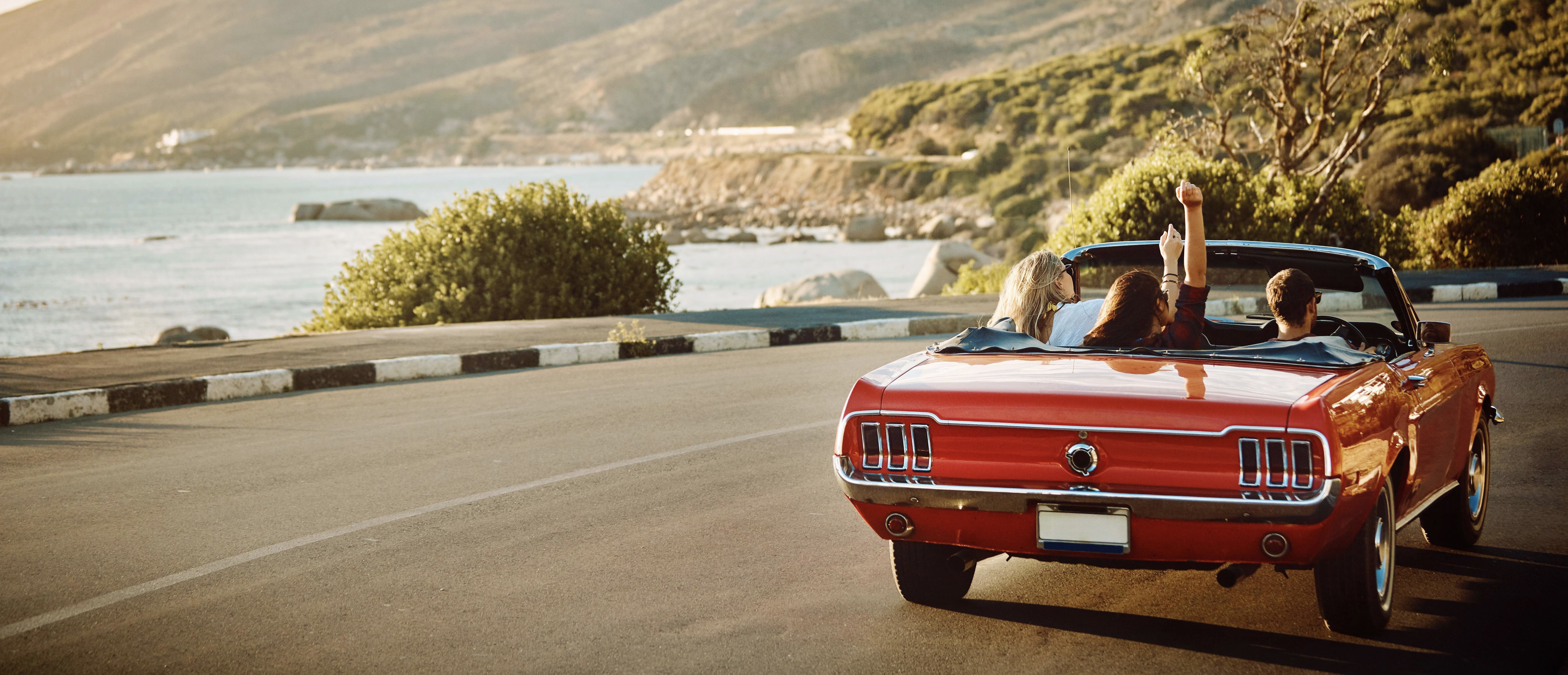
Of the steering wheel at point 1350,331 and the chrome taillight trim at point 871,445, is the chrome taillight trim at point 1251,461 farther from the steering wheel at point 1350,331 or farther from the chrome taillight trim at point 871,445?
the steering wheel at point 1350,331

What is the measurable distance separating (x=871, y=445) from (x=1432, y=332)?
8.09 feet

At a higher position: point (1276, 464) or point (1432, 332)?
point (1432, 332)

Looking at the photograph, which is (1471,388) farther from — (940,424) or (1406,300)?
(940,424)

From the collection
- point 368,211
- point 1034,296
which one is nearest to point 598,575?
point 1034,296

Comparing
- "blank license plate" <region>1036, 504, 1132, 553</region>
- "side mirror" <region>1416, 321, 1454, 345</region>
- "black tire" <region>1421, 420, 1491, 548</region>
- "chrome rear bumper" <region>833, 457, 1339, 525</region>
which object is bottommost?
"black tire" <region>1421, 420, 1491, 548</region>

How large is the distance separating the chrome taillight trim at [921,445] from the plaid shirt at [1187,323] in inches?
54.0

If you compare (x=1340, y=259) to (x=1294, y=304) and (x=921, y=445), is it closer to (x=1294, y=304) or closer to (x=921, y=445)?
(x=1294, y=304)

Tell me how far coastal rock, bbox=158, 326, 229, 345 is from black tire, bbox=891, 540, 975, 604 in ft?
69.9

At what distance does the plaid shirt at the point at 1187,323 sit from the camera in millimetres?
5207

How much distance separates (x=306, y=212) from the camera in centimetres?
10419

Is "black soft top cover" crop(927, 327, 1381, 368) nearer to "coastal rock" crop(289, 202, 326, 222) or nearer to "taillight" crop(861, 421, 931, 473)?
"taillight" crop(861, 421, 931, 473)

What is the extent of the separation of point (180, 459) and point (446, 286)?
400 inches

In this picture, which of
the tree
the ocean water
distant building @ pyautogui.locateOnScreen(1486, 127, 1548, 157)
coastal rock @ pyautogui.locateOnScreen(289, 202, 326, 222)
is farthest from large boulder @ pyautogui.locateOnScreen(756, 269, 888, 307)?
coastal rock @ pyautogui.locateOnScreen(289, 202, 326, 222)

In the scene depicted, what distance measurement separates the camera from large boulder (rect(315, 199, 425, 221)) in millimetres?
104875
